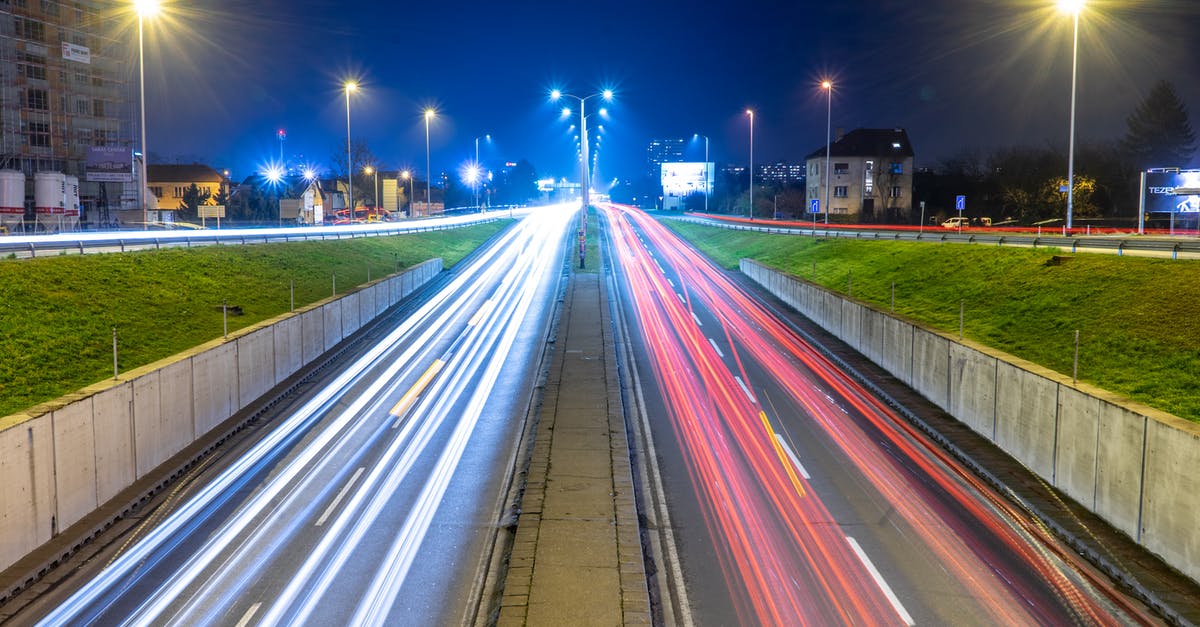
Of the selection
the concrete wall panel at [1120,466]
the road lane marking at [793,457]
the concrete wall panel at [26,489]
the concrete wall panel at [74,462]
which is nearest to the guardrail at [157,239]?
the concrete wall panel at [74,462]

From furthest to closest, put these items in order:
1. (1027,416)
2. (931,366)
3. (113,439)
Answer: (931,366)
(1027,416)
(113,439)

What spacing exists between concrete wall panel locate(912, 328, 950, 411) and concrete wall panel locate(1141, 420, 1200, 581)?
9351mm

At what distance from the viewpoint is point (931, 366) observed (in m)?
23.8

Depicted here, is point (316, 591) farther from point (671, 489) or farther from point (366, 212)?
point (366, 212)

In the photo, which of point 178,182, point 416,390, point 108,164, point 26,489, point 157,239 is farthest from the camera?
point 178,182

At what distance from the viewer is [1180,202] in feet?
146

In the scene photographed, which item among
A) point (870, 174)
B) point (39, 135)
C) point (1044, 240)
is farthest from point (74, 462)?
point (870, 174)

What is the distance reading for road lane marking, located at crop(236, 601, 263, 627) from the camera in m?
11.6

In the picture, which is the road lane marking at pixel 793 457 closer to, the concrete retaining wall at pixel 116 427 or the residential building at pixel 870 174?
the concrete retaining wall at pixel 116 427

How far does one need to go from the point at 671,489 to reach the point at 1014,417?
7.54 metres

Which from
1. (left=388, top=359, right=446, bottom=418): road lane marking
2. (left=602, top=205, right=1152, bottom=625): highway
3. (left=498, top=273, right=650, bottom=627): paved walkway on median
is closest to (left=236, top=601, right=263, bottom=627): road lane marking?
(left=498, top=273, right=650, bottom=627): paved walkway on median

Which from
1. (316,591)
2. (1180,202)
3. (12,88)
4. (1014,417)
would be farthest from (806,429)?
(12,88)

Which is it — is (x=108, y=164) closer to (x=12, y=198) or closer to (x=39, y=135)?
(x=39, y=135)

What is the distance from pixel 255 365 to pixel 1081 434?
2012 cm
